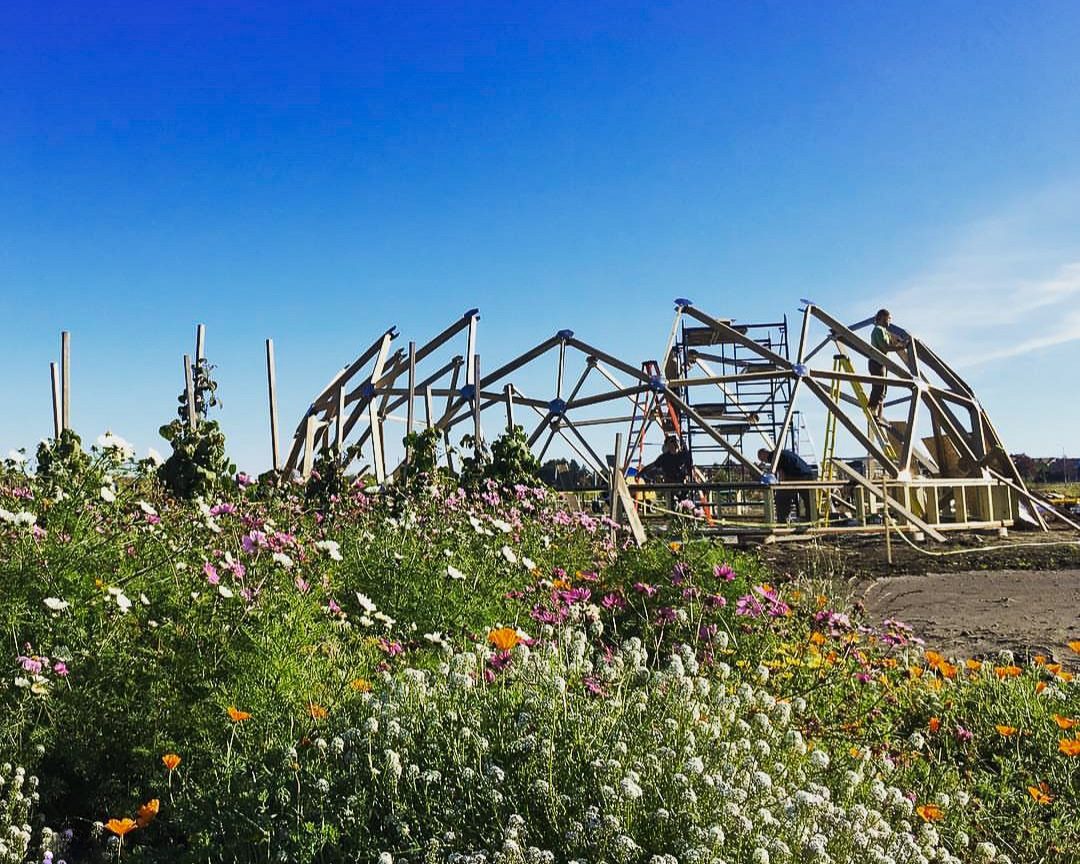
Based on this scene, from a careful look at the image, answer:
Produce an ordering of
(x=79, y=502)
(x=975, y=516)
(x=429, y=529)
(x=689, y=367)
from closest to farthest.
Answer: (x=79, y=502) < (x=429, y=529) < (x=975, y=516) < (x=689, y=367)

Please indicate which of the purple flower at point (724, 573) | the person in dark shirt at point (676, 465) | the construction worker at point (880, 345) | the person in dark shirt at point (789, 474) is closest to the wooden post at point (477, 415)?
the person in dark shirt at point (789, 474)

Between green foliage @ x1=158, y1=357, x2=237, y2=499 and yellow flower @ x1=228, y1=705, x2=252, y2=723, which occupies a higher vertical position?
green foliage @ x1=158, y1=357, x2=237, y2=499

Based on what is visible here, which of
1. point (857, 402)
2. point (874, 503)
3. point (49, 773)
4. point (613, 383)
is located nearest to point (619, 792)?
point (49, 773)

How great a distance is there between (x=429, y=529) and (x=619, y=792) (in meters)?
4.06

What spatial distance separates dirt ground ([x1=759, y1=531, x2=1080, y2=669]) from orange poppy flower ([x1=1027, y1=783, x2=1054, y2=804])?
97.1 inches

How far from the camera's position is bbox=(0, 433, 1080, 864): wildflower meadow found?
2.72 metres

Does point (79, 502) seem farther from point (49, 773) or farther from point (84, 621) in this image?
point (49, 773)

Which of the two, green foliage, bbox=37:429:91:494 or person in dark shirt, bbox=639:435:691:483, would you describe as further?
person in dark shirt, bbox=639:435:691:483

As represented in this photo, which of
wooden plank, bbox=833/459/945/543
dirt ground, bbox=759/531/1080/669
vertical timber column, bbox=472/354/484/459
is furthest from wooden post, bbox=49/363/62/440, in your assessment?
wooden plank, bbox=833/459/945/543

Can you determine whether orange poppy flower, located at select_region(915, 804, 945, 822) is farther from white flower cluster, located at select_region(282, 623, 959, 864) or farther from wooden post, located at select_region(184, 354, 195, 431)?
wooden post, located at select_region(184, 354, 195, 431)

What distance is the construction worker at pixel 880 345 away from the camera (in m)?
18.5

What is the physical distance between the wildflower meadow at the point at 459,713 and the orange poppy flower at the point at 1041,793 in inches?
0.9

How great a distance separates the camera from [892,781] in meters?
3.56

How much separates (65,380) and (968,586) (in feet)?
31.2
